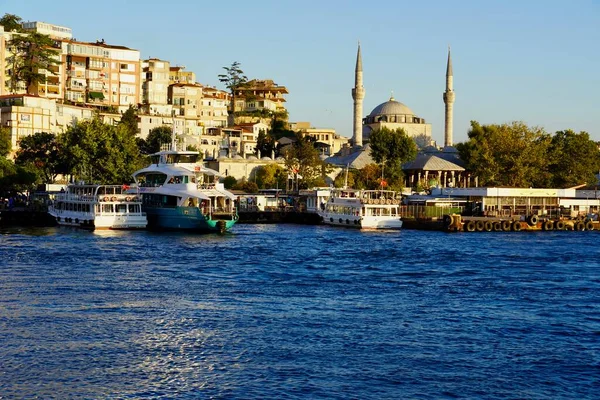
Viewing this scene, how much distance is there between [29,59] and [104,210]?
4092 cm

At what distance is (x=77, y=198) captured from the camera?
64500 mm

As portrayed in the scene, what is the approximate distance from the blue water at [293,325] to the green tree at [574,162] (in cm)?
5396

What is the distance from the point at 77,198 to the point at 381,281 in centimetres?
3363

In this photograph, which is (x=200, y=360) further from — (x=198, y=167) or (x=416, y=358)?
(x=198, y=167)

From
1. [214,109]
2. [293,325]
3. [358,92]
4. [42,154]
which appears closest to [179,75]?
[214,109]

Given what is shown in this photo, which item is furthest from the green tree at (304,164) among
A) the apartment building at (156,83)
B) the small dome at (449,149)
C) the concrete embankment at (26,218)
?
the concrete embankment at (26,218)

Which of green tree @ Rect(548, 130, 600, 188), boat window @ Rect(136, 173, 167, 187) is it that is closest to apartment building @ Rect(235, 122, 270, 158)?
green tree @ Rect(548, 130, 600, 188)

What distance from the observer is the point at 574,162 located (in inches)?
3925

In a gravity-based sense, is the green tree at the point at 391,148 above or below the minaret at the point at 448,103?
below

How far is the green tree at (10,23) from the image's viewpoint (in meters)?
101

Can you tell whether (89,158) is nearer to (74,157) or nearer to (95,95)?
(74,157)

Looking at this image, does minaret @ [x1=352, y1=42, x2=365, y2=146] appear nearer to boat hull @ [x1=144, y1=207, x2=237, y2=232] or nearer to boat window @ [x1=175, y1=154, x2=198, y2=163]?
Answer: boat window @ [x1=175, y1=154, x2=198, y2=163]

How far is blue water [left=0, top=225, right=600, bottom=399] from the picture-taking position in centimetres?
2072

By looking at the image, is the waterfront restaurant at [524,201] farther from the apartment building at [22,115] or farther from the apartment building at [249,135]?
the apartment building at [22,115]
